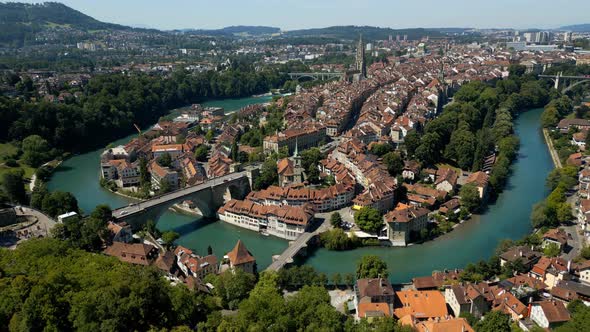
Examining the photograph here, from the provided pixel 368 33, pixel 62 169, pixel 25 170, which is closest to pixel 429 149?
pixel 62 169

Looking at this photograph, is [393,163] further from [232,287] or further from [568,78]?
[568,78]

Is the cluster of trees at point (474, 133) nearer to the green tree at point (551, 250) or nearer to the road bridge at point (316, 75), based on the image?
the green tree at point (551, 250)

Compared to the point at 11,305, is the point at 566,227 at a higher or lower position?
lower

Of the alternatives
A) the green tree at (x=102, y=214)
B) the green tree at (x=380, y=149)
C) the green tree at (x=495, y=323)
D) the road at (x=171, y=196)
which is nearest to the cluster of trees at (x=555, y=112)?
the green tree at (x=380, y=149)

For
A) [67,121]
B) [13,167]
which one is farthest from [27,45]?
[13,167]

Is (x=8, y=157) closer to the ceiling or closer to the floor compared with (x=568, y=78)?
closer to the floor

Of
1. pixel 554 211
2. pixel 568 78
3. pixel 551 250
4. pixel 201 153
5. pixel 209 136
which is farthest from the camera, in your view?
pixel 568 78

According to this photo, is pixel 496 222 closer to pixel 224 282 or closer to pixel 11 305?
pixel 224 282

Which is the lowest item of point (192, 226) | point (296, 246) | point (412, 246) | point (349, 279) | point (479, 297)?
point (192, 226)
